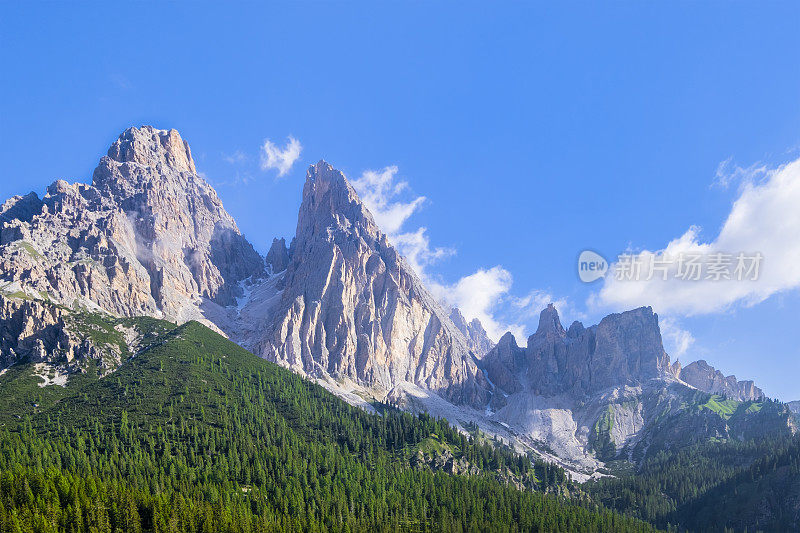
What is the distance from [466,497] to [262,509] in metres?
71.4

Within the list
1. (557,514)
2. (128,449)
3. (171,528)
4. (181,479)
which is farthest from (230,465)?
(557,514)

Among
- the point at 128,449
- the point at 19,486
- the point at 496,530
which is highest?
the point at 128,449

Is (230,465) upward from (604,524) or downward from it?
upward

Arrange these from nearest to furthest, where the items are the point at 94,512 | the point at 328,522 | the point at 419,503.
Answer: the point at 94,512
the point at 328,522
the point at 419,503

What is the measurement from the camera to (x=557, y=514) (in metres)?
191

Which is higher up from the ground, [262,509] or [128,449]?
[128,449]

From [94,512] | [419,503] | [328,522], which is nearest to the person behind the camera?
[94,512]

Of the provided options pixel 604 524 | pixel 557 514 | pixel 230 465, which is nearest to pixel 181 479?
pixel 230 465

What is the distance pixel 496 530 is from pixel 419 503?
28.3 m

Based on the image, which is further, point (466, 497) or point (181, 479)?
point (466, 497)

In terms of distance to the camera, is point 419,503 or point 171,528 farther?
point 419,503

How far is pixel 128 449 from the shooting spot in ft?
636

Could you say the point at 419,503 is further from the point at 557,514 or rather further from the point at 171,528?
the point at 171,528

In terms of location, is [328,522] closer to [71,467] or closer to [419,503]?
[419,503]
